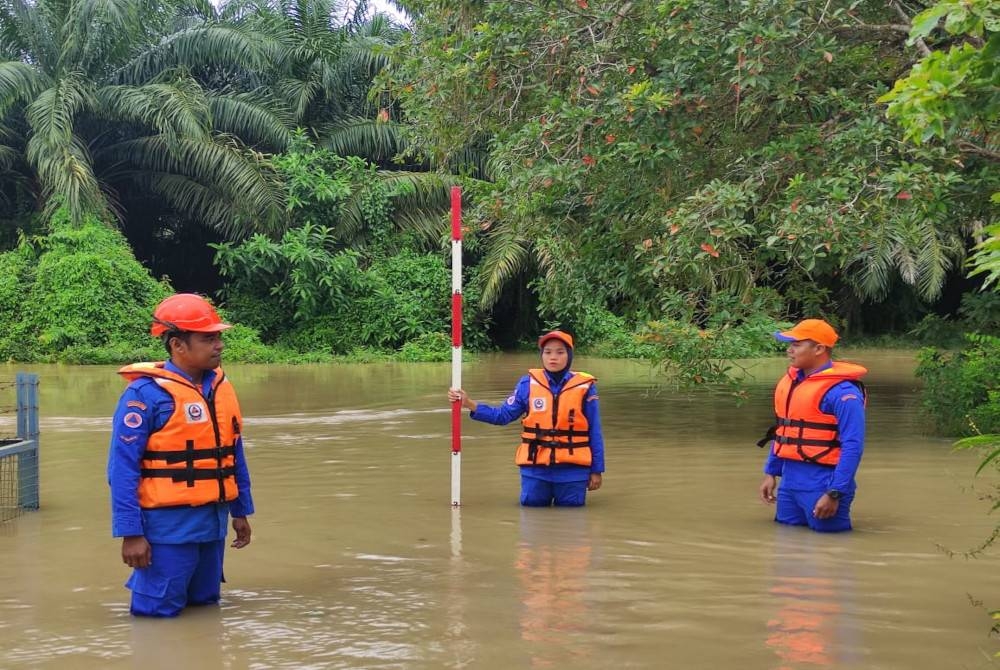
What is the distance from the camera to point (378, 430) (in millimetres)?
14039

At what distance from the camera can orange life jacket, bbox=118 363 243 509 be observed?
5480mm

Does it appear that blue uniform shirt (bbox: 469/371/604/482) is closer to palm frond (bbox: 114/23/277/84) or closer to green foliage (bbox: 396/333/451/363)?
green foliage (bbox: 396/333/451/363)

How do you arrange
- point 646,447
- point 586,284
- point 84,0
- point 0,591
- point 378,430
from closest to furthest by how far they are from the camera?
point 0,591
point 646,447
point 378,430
point 586,284
point 84,0

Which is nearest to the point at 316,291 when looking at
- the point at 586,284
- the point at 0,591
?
the point at 586,284

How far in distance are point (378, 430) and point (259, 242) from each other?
533 inches

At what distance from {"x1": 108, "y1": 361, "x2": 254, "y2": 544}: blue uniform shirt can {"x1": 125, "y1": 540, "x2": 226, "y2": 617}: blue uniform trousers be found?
0.07m

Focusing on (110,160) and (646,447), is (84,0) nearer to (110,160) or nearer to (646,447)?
(110,160)

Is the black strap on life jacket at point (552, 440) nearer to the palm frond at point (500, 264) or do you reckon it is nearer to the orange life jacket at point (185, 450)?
the orange life jacket at point (185, 450)

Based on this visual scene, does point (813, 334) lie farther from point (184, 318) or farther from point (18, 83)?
point (18, 83)

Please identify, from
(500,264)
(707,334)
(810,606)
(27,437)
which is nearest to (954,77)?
(810,606)

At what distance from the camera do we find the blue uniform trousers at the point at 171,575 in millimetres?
5551

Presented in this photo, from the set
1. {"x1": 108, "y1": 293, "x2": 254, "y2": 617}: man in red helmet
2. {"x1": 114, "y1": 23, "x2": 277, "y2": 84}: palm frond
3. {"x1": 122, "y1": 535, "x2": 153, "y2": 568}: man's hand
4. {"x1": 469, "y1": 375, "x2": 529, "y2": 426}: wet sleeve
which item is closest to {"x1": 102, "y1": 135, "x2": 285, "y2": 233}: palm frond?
{"x1": 114, "y1": 23, "x2": 277, "y2": 84}: palm frond

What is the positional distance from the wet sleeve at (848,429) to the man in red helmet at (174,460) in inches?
142

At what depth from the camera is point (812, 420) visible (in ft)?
25.2
